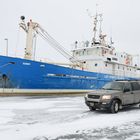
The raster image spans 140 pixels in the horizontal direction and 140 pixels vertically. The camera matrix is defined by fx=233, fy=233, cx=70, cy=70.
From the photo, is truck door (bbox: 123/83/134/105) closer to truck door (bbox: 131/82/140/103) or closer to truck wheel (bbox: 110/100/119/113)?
truck door (bbox: 131/82/140/103)

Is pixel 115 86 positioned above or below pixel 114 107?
above

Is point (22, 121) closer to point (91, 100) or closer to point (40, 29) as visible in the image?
point (91, 100)

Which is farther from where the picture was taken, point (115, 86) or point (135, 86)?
point (135, 86)

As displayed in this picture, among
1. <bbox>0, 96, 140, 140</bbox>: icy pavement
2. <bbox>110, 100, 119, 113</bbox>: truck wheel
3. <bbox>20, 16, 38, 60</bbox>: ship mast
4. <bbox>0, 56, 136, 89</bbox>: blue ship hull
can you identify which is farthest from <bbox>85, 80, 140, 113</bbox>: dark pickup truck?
<bbox>20, 16, 38, 60</bbox>: ship mast

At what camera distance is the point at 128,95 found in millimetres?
13062

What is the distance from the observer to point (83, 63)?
28.1 meters

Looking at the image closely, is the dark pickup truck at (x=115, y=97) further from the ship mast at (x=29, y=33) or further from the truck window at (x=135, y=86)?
the ship mast at (x=29, y=33)

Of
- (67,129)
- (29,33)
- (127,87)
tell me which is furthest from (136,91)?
(29,33)

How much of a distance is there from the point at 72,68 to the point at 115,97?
1229 centimetres

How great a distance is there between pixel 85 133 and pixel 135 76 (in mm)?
29454

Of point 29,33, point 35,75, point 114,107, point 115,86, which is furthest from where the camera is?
point 29,33

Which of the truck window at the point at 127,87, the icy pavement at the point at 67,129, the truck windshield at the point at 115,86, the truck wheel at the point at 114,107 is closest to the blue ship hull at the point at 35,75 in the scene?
the truck windshield at the point at 115,86

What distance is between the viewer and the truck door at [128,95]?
12.8 meters

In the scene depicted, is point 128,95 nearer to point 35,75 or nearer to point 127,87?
point 127,87
